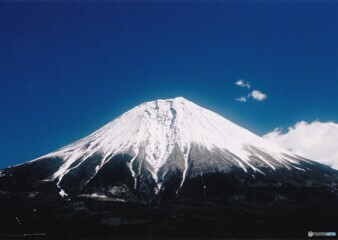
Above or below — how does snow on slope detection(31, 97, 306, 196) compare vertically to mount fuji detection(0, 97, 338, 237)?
above

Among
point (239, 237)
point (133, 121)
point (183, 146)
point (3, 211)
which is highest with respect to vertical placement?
point (133, 121)

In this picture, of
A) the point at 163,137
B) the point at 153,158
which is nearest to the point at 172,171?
the point at 153,158

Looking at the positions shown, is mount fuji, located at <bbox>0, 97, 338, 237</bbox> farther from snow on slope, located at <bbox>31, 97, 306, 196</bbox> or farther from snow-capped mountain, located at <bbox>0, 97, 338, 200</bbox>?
snow on slope, located at <bbox>31, 97, 306, 196</bbox>

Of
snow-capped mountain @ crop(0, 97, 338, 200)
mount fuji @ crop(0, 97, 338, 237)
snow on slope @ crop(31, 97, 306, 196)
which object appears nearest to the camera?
mount fuji @ crop(0, 97, 338, 237)

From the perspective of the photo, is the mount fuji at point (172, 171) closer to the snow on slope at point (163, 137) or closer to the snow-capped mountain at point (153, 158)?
the snow-capped mountain at point (153, 158)

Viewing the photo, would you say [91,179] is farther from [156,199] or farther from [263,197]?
[263,197]

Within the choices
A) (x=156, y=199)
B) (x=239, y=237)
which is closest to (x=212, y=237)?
(x=239, y=237)

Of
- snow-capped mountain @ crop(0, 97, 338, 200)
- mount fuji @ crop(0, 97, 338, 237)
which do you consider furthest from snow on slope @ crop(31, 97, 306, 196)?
mount fuji @ crop(0, 97, 338, 237)
